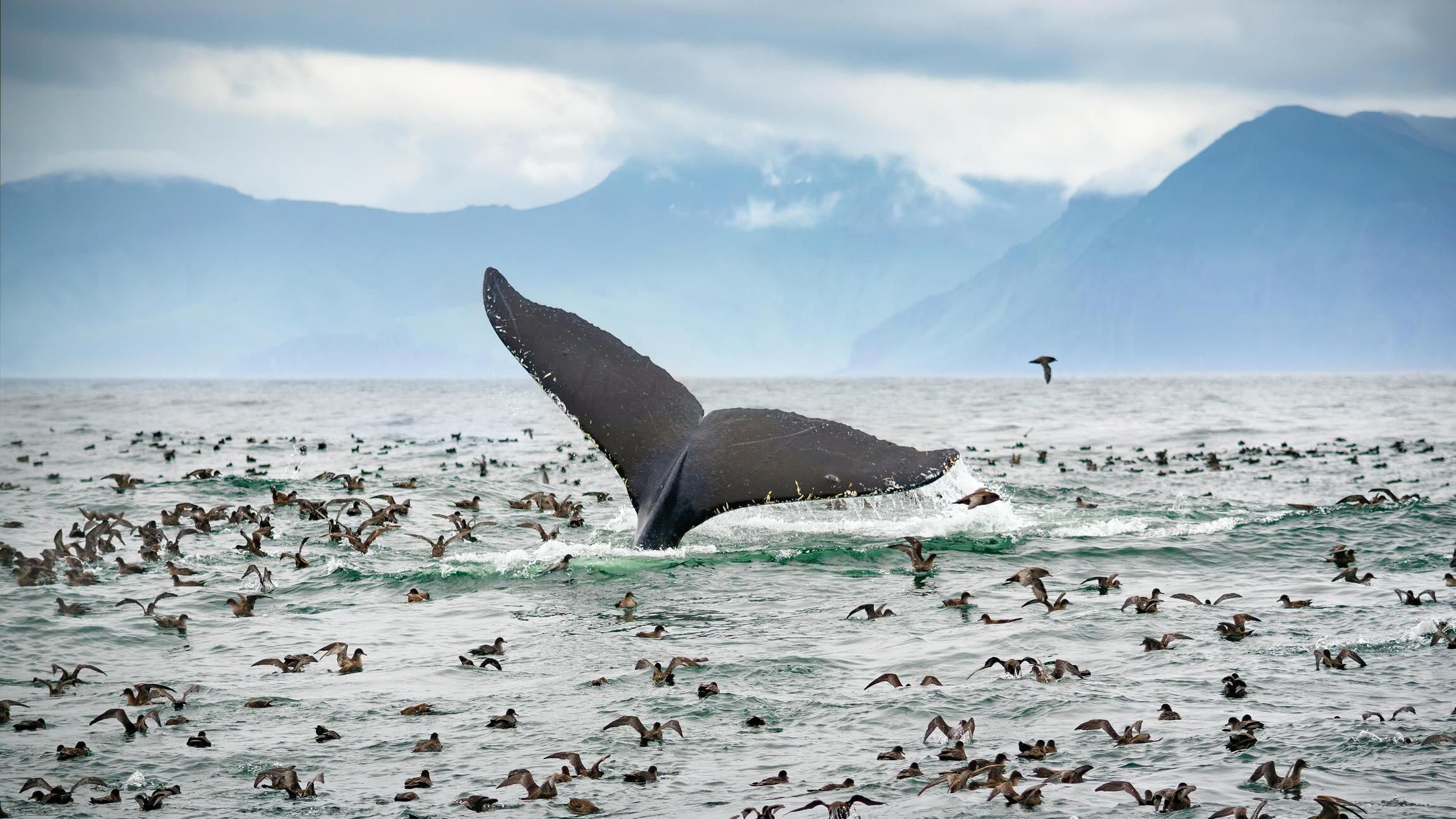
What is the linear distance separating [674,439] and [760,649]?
2.96 metres

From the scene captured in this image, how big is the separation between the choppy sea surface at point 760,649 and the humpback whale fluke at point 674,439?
960 mm

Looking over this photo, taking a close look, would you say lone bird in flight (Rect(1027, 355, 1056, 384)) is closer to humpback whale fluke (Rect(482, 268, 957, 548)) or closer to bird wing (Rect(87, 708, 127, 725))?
humpback whale fluke (Rect(482, 268, 957, 548))

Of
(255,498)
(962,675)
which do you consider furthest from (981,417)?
(962,675)

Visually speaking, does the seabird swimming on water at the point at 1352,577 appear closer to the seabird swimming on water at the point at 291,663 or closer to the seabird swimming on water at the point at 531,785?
the seabird swimming on water at the point at 531,785

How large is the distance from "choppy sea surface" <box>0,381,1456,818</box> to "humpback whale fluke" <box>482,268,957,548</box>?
3.15 feet

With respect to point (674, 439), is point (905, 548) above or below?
below

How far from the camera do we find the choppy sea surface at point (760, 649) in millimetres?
7258

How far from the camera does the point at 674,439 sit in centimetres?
1241

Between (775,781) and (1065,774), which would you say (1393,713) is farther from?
(775,781)

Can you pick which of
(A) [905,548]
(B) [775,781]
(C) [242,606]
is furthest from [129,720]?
(A) [905,548]


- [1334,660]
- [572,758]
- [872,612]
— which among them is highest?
[872,612]

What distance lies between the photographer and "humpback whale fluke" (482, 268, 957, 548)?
444 inches

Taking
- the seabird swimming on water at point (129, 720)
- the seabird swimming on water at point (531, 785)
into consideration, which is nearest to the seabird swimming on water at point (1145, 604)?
the seabird swimming on water at point (531, 785)

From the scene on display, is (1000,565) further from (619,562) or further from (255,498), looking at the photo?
(255,498)
